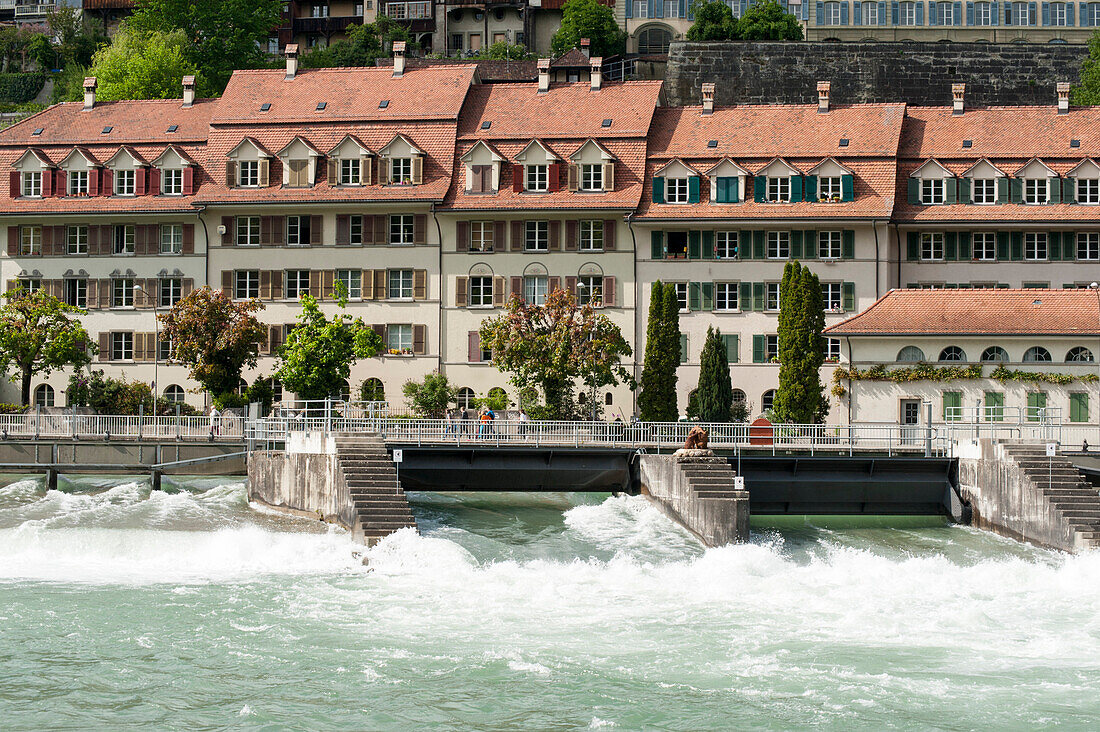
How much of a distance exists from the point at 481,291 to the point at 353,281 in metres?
5.55

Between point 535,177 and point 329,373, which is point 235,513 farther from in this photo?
point 535,177

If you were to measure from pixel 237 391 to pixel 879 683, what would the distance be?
39138mm

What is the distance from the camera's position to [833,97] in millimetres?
91812

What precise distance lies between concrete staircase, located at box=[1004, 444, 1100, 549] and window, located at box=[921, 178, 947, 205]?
927 inches

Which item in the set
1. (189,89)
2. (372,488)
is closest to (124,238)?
(189,89)

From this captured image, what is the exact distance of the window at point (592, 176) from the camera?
65.7 meters

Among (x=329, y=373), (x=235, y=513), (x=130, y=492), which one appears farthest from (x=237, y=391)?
(x=235, y=513)

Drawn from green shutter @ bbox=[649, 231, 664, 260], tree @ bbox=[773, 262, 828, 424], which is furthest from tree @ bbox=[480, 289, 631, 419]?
green shutter @ bbox=[649, 231, 664, 260]

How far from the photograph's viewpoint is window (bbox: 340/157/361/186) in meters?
66.9

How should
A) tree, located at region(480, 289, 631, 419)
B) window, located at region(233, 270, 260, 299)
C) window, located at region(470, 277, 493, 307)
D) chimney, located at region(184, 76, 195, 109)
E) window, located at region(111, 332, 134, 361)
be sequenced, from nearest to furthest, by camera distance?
tree, located at region(480, 289, 631, 419)
window, located at region(470, 277, 493, 307)
window, located at region(233, 270, 260, 299)
window, located at region(111, 332, 134, 361)
chimney, located at region(184, 76, 195, 109)

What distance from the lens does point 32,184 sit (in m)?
69.3

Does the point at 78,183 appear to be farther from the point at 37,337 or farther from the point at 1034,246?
the point at 1034,246

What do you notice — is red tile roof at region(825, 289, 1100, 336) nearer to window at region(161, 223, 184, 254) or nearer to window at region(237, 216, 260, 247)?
window at region(237, 216, 260, 247)

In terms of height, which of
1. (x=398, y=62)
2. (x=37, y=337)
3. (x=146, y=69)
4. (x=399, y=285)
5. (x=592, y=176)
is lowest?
(x=37, y=337)
